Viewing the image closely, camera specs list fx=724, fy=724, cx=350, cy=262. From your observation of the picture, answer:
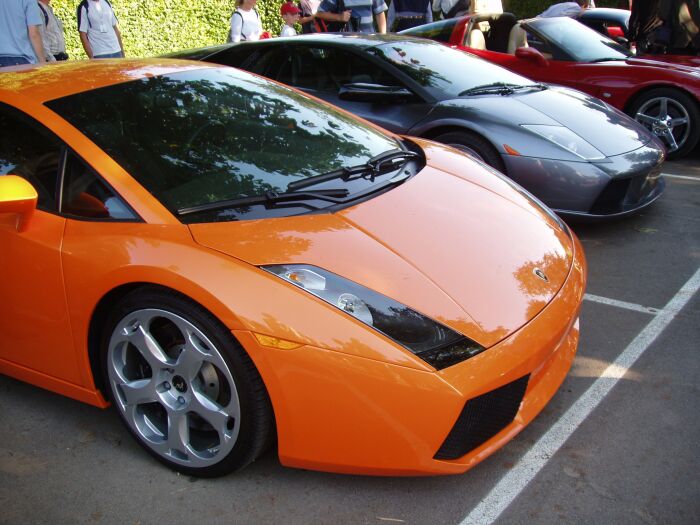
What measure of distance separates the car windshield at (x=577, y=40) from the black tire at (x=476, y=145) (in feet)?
9.08

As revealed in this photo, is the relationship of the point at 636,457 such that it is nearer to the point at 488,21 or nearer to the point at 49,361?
the point at 49,361

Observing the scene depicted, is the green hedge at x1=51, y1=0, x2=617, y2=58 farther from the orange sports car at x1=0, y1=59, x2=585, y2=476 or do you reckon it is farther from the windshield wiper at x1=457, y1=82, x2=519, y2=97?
the orange sports car at x1=0, y1=59, x2=585, y2=476

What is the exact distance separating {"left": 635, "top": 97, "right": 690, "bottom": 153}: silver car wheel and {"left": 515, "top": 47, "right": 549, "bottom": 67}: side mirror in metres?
1.01

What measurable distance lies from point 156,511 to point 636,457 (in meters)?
1.69

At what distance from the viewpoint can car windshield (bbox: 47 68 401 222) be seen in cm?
269

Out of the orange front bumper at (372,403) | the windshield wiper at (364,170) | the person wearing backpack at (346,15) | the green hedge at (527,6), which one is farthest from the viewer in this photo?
the green hedge at (527,6)

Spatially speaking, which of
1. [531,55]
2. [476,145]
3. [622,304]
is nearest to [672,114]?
[531,55]

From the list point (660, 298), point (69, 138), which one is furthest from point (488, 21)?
point (69, 138)

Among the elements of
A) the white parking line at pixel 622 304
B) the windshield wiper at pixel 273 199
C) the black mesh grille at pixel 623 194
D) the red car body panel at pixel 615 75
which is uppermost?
the windshield wiper at pixel 273 199

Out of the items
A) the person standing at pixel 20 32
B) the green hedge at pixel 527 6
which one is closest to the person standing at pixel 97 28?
the person standing at pixel 20 32

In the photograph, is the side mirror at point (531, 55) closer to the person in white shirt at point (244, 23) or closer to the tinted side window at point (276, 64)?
the tinted side window at point (276, 64)

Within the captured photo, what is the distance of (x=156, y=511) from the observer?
2432 millimetres

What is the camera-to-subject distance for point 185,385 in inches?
99.0

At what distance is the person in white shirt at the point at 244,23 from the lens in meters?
7.91
